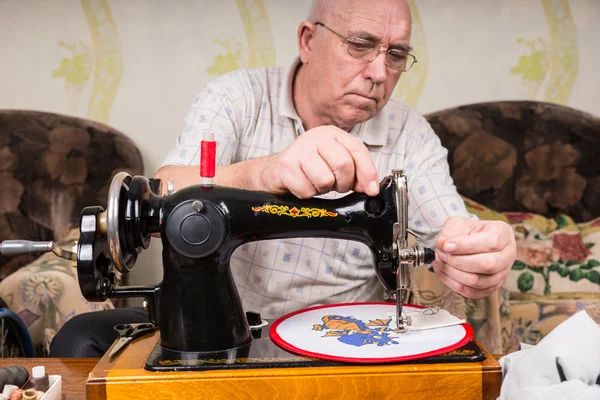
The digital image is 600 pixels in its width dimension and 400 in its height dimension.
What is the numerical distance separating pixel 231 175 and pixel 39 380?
477mm

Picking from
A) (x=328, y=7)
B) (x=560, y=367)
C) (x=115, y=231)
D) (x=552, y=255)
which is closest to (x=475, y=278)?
(x=560, y=367)

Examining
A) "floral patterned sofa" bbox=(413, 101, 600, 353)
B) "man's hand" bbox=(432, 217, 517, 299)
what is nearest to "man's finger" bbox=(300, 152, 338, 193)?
"man's hand" bbox=(432, 217, 517, 299)

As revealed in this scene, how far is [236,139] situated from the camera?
1.78 meters

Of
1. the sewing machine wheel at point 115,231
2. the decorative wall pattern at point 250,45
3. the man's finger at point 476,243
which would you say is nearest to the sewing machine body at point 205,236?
the sewing machine wheel at point 115,231

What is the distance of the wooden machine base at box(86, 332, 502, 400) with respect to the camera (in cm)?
98

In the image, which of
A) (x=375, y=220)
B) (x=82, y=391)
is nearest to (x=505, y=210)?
(x=375, y=220)

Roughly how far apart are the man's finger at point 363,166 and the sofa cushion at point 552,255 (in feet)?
5.84

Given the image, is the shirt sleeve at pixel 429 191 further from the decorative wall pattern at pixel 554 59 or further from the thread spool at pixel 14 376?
the decorative wall pattern at pixel 554 59

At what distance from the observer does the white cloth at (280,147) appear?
167 centimetres

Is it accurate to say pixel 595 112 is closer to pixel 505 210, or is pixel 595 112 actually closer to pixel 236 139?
pixel 505 210

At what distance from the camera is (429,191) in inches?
66.0

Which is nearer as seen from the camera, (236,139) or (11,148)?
(236,139)

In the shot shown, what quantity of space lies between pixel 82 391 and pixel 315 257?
2.37ft

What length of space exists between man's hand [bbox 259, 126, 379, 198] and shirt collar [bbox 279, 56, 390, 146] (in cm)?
71
